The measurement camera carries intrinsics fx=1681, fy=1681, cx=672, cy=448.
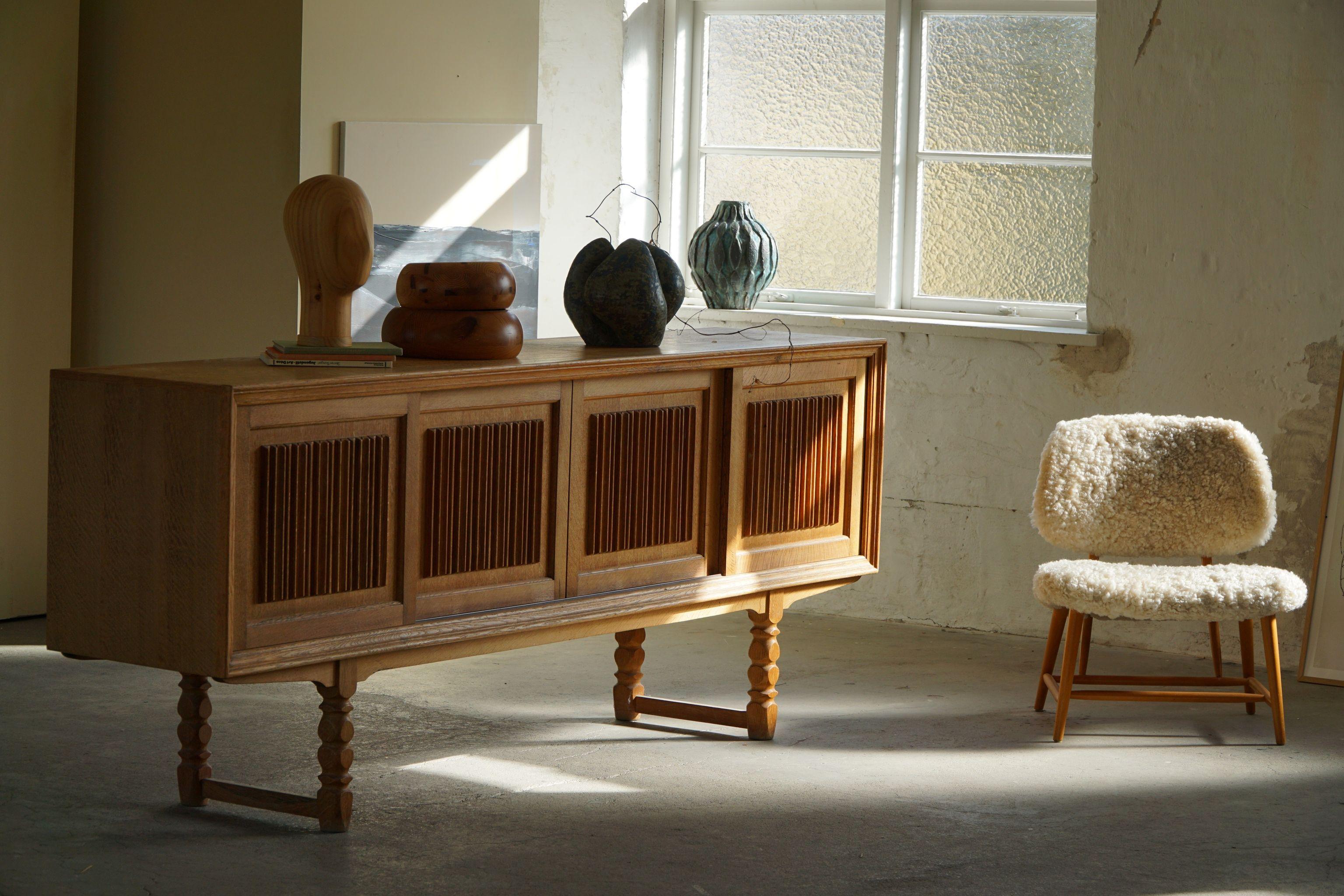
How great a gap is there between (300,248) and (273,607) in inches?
31.5

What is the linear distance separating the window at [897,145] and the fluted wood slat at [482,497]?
2.64m

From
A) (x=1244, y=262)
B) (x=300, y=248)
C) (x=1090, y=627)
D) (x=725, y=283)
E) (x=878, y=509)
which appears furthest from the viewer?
(x=725, y=283)

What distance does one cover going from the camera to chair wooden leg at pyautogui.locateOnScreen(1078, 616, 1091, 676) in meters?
4.87

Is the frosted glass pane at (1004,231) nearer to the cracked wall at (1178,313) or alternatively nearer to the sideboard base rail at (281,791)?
the cracked wall at (1178,313)

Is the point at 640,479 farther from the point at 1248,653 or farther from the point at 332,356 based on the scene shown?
the point at 1248,653

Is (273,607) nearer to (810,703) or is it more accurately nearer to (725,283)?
(810,703)

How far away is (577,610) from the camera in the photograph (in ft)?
12.4

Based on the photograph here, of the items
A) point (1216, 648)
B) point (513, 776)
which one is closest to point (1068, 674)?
point (1216, 648)

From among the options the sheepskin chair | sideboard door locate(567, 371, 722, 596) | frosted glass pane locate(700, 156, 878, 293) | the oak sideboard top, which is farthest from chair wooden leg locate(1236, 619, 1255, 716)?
frosted glass pane locate(700, 156, 878, 293)

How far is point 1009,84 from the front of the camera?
5.82 meters

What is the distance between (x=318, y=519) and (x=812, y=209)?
3314 millimetres

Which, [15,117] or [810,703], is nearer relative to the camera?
[810,703]

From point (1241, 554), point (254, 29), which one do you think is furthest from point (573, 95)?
point (1241, 554)

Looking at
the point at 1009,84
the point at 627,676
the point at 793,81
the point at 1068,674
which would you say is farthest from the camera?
the point at 793,81
